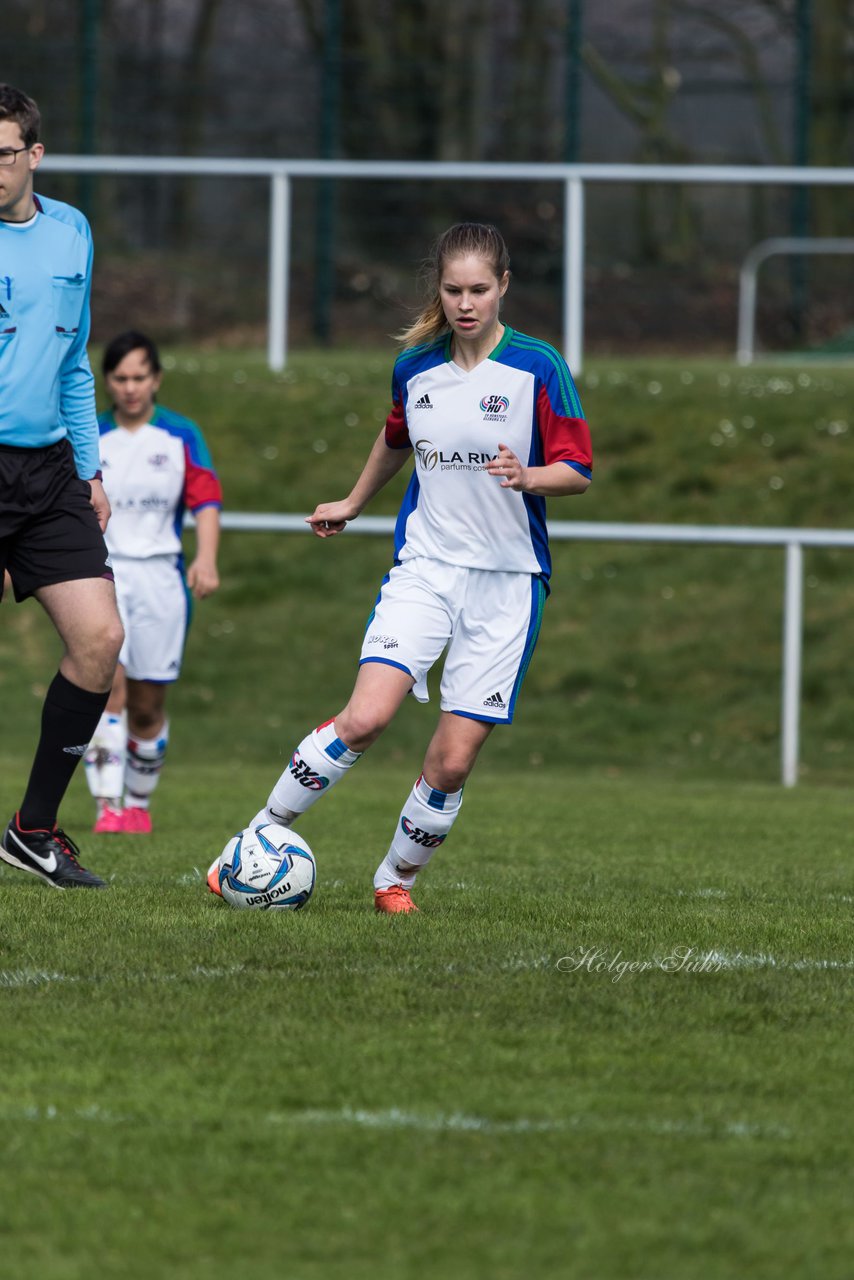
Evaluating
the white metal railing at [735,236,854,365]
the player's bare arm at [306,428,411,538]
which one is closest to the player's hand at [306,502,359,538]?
the player's bare arm at [306,428,411,538]

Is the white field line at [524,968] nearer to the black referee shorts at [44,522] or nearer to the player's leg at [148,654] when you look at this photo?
the black referee shorts at [44,522]

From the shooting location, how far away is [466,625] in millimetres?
5562

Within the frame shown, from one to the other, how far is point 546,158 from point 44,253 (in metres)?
14.5

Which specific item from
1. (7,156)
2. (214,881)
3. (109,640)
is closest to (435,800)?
(214,881)

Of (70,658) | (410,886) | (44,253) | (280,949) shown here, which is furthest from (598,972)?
(44,253)

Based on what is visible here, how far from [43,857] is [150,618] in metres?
2.73

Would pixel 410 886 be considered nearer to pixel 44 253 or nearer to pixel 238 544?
pixel 44 253

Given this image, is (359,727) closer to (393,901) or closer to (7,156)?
(393,901)

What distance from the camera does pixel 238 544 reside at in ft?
48.3

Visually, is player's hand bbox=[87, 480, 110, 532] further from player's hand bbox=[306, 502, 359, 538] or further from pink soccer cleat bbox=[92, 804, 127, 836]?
pink soccer cleat bbox=[92, 804, 127, 836]

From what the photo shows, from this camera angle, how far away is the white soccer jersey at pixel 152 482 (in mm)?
8469

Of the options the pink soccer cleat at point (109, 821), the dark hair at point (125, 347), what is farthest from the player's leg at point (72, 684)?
the dark hair at point (125, 347)

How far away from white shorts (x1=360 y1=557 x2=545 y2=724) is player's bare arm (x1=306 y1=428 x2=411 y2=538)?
22 cm

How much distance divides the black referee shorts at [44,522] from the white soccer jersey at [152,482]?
2606 mm
